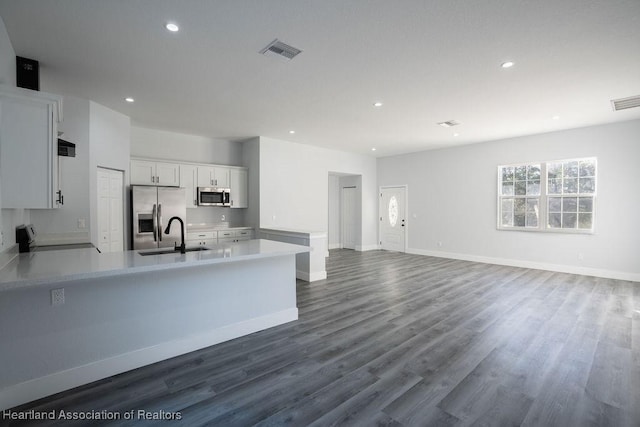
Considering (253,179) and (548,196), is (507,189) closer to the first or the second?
(548,196)

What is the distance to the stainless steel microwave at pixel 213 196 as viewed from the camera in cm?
632

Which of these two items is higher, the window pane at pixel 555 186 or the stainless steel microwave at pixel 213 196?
the window pane at pixel 555 186

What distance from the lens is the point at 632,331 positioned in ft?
10.8

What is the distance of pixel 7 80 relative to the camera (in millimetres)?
2768

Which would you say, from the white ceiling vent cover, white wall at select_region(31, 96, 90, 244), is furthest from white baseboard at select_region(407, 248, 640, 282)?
white wall at select_region(31, 96, 90, 244)

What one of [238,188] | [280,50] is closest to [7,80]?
[280,50]

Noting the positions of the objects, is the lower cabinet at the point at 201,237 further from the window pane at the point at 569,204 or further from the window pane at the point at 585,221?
the window pane at the point at 585,221

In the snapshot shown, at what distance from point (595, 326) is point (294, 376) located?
352cm

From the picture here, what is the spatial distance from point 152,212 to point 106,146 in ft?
4.18

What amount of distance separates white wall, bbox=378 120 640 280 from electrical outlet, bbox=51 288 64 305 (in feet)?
25.7

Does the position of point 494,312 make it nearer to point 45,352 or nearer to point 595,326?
point 595,326

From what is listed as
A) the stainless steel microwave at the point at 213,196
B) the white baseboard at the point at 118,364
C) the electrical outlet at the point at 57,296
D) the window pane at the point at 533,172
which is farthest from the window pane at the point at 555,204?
the electrical outlet at the point at 57,296

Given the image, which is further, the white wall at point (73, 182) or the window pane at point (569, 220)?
the window pane at point (569, 220)

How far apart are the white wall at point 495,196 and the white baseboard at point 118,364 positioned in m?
6.10
